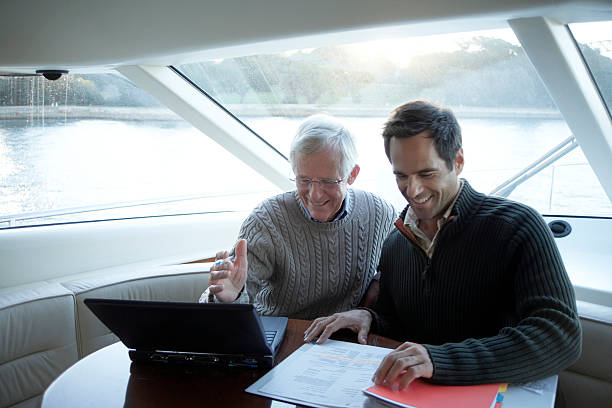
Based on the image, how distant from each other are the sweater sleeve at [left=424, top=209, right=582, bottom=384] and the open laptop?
0.45 metres

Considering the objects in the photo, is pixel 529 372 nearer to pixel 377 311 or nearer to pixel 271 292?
pixel 377 311

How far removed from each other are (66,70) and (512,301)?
101 inches

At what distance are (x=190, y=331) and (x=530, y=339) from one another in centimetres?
84

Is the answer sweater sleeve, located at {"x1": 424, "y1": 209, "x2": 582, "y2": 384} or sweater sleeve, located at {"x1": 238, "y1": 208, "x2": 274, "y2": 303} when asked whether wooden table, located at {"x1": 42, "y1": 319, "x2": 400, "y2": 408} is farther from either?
sweater sleeve, located at {"x1": 238, "y1": 208, "x2": 274, "y2": 303}

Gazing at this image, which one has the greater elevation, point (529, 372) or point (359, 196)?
point (359, 196)

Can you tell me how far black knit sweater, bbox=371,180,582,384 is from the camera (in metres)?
1.29

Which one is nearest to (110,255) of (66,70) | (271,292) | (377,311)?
(66,70)

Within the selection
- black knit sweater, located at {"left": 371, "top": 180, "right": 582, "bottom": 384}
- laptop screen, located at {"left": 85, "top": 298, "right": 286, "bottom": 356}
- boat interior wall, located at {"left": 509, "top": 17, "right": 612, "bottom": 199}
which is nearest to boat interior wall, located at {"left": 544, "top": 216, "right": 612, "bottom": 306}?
boat interior wall, located at {"left": 509, "top": 17, "right": 612, "bottom": 199}

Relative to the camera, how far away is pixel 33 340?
2.54m

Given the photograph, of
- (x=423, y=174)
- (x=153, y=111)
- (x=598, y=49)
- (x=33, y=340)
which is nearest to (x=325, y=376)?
(x=423, y=174)

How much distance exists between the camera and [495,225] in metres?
1.60

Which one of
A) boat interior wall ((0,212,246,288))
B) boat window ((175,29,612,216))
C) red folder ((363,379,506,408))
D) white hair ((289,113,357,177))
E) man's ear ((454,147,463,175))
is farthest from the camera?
boat interior wall ((0,212,246,288))

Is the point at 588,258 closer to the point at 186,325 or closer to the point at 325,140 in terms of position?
the point at 325,140

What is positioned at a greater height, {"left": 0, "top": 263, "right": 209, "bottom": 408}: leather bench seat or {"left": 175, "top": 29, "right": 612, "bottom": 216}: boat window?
{"left": 175, "top": 29, "right": 612, "bottom": 216}: boat window
